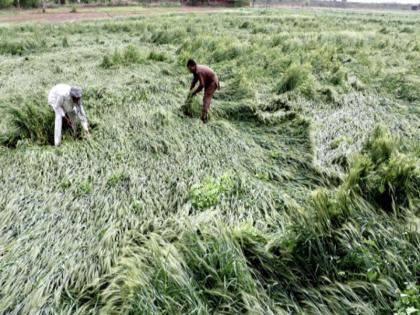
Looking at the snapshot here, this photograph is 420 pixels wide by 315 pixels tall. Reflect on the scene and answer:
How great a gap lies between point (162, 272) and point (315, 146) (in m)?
3.35

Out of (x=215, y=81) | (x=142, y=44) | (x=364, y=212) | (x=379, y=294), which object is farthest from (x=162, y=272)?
(x=142, y=44)

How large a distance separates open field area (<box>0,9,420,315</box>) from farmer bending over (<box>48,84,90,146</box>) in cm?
28

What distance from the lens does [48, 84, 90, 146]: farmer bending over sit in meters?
4.55

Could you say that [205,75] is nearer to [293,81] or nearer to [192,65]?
[192,65]

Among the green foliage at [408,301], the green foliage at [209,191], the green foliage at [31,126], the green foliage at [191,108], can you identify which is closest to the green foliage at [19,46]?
the green foliage at [31,126]

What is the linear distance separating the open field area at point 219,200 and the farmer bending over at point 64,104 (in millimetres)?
276

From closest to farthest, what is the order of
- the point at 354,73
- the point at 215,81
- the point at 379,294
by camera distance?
the point at 379,294 < the point at 215,81 < the point at 354,73

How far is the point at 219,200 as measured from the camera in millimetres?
3633

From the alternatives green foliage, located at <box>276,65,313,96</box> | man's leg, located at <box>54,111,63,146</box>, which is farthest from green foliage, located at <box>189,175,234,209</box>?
green foliage, located at <box>276,65,313,96</box>

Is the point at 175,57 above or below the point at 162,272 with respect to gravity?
above

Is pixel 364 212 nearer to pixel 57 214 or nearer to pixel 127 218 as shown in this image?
pixel 127 218

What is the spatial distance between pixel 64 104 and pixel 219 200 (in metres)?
2.91

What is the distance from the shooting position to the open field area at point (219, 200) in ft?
8.03

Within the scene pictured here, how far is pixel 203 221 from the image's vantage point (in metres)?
3.18
